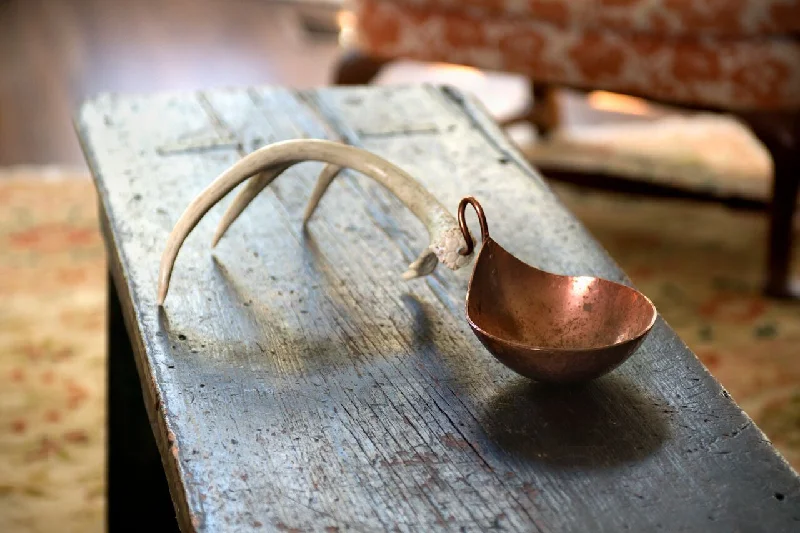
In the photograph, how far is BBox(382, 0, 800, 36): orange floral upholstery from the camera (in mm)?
2037

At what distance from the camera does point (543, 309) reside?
0.97 meters

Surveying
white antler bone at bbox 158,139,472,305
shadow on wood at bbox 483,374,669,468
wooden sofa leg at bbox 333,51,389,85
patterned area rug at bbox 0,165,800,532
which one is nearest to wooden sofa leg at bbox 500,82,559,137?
patterned area rug at bbox 0,165,800,532

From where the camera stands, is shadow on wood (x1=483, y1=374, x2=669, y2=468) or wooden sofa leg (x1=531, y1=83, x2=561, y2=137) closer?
shadow on wood (x1=483, y1=374, x2=669, y2=468)

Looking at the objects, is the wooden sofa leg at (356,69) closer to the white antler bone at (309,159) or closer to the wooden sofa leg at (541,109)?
the wooden sofa leg at (541,109)

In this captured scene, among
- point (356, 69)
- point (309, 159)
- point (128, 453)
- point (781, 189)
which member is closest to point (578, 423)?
point (309, 159)

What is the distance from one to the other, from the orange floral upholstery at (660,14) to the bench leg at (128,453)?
3.75 feet

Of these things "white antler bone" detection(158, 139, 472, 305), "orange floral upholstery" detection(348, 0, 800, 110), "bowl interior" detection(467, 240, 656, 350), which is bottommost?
"orange floral upholstery" detection(348, 0, 800, 110)

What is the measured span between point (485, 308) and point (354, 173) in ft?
1.43

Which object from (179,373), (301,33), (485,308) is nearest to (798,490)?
(485,308)

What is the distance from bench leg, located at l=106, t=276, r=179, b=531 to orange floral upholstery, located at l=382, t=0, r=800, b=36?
114cm

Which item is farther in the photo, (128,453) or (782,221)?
(782,221)

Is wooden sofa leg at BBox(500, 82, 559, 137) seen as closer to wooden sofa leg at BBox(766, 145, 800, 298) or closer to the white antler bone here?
wooden sofa leg at BBox(766, 145, 800, 298)

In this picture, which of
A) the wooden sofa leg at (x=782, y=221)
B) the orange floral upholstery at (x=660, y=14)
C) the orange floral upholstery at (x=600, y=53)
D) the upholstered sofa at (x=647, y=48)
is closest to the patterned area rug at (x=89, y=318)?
the wooden sofa leg at (x=782, y=221)

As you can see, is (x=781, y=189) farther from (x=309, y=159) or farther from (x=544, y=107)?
(x=309, y=159)
